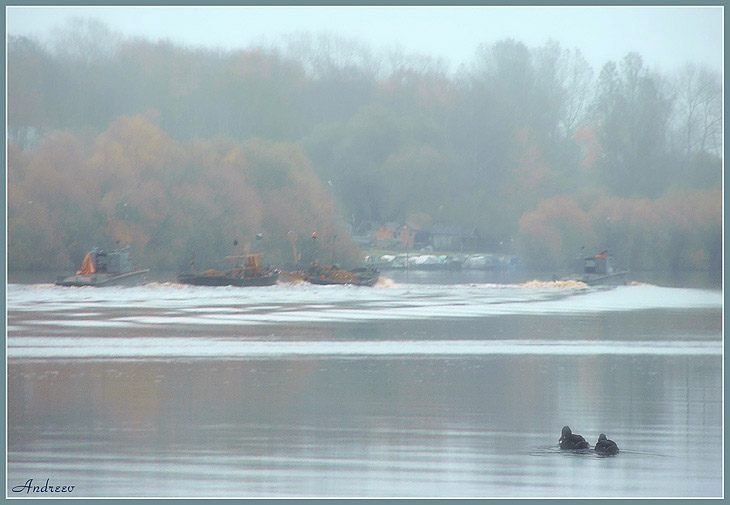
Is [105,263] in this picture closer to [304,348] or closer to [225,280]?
[225,280]

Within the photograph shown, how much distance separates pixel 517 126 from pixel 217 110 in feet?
39.4

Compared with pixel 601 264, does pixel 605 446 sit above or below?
below

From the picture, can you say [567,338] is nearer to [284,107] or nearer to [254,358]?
[254,358]

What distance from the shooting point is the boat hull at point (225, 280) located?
2961 centimetres

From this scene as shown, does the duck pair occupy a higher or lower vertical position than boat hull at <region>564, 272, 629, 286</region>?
higher

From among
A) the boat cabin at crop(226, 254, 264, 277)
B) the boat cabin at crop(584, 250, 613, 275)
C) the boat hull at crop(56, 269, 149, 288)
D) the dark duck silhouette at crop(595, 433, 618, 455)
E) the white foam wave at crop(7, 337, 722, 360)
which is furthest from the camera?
the boat cabin at crop(584, 250, 613, 275)

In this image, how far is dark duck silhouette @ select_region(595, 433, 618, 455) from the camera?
780 cm

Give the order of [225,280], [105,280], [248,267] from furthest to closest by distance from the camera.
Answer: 1. [248,267]
2. [225,280]
3. [105,280]

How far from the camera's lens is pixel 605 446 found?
7812 millimetres

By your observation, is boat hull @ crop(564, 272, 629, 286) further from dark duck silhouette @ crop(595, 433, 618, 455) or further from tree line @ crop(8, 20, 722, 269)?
dark duck silhouette @ crop(595, 433, 618, 455)
